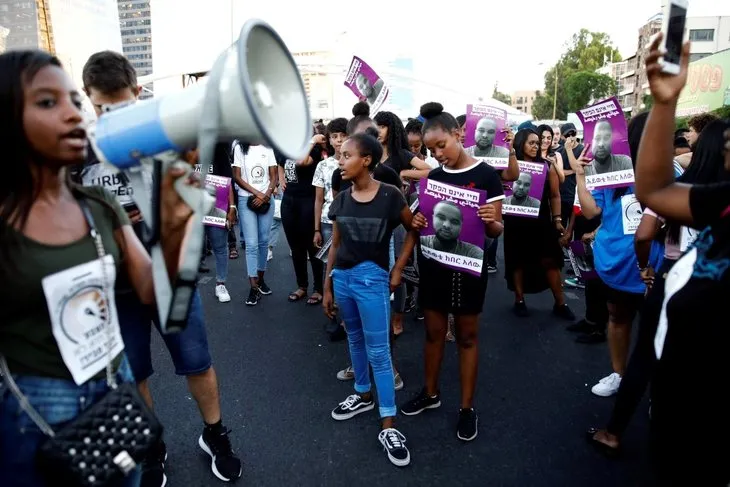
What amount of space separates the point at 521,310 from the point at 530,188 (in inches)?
46.9

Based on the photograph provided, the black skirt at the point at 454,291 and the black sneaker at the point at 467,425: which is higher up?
the black skirt at the point at 454,291

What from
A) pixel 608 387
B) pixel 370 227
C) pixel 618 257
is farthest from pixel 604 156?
pixel 370 227

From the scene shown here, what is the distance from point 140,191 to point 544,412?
107 inches

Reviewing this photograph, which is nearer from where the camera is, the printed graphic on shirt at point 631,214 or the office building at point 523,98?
the printed graphic on shirt at point 631,214

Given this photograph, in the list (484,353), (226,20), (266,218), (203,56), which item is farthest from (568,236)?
(203,56)

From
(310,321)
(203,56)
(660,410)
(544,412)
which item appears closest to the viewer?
(660,410)

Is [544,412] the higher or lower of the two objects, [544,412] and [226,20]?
the lower

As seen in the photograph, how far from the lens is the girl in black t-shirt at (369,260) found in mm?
2529

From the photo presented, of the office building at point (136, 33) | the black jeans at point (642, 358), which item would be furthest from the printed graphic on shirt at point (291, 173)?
the office building at point (136, 33)

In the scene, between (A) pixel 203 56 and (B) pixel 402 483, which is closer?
(B) pixel 402 483

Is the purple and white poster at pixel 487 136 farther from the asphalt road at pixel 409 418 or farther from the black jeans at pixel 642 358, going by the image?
the black jeans at pixel 642 358

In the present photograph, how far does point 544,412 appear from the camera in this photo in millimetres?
2906

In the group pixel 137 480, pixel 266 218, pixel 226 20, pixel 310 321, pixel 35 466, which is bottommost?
pixel 310 321

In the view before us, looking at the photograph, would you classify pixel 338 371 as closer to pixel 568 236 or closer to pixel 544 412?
pixel 544 412
